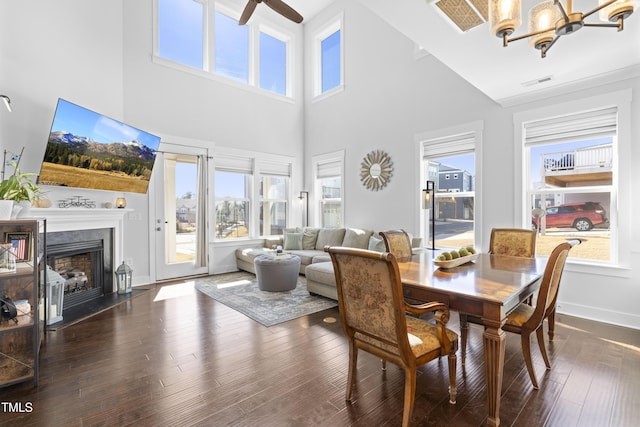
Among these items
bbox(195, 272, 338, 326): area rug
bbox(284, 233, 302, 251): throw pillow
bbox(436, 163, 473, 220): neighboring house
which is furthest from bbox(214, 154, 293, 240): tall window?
bbox(436, 163, 473, 220): neighboring house

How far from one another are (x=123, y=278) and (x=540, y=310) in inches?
191

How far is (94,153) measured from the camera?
3.70 m

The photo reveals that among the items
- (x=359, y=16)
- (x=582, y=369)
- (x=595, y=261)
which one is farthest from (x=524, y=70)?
(x=359, y=16)

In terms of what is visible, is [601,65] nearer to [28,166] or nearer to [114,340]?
[114,340]

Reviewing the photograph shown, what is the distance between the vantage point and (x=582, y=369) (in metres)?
2.26

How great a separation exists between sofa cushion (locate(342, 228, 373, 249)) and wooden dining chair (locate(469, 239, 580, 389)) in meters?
2.91

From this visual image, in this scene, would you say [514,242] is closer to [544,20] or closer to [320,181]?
[544,20]

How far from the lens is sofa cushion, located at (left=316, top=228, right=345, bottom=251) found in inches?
219

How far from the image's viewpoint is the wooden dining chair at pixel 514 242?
2.95 meters

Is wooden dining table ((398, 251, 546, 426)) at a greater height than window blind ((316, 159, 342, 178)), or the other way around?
window blind ((316, 159, 342, 178))

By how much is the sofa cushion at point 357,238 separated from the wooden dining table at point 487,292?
2.62 meters

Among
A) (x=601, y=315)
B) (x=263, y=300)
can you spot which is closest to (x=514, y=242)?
(x=601, y=315)

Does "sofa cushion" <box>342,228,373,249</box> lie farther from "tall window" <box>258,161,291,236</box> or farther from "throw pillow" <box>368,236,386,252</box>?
"tall window" <box>258,161,291,236</box>

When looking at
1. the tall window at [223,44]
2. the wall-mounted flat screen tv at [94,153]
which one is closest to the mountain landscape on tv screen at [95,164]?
the wall-mounted flat screen tv at [94,153]
